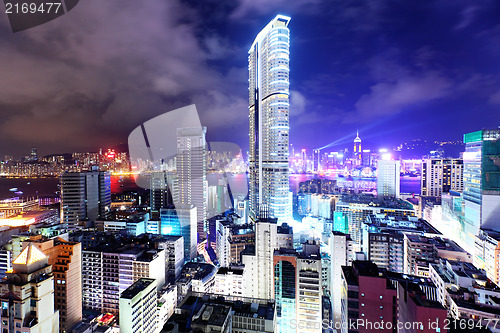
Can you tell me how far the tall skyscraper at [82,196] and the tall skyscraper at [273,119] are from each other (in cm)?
998

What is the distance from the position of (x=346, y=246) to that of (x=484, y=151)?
7924mm


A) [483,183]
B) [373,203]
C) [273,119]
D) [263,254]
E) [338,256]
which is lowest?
[338,256]

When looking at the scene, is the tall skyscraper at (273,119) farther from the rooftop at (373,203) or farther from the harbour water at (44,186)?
the harbour water at (44,186)

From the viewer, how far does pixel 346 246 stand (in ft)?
26.6

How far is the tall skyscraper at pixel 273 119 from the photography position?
12.1 metres

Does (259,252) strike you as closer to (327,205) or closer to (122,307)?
(122,307)

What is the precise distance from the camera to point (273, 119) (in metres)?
12.4

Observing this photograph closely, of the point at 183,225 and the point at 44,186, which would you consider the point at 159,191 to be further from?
the point at 44,186

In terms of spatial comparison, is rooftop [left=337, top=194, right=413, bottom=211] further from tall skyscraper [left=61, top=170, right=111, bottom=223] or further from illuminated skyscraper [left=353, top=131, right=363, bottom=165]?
illuminated skyscraper [left=353, top=131, right=363, bottom=165]

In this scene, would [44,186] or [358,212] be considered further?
[44,186]

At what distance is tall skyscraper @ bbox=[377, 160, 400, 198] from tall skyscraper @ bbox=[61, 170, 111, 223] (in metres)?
20.1

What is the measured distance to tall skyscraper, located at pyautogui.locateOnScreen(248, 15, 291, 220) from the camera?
39.7ft

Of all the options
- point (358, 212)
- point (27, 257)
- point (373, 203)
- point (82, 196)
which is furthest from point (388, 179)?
→ point (82, 196)

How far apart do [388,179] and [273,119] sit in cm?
1153
